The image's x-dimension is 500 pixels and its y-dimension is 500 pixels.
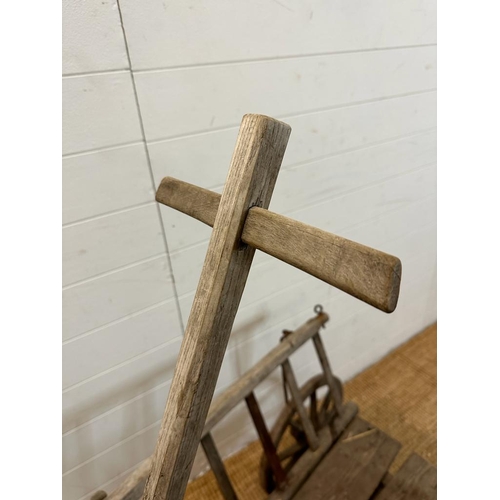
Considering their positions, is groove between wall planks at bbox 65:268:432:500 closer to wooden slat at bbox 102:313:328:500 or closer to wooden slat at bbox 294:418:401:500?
wooden slat at bbox 102:313:328:500

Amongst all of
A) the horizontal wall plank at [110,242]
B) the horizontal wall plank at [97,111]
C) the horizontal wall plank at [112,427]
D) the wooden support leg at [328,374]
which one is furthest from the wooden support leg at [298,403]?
the horizontal wall plank at [97,111]

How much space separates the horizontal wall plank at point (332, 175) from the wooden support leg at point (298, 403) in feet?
1.46

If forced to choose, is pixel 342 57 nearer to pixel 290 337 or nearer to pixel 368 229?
pixel 368 229

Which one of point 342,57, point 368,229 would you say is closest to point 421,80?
point 342,57

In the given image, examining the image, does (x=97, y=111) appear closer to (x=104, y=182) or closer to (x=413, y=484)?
(x=104, y=182)

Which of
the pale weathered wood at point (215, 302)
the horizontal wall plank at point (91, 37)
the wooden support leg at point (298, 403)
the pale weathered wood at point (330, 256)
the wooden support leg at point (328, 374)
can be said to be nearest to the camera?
the pale weathered wood at point (330, 256)

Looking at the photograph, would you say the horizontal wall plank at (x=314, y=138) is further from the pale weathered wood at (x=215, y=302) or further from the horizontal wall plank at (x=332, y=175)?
the pale weathered wood at (x=215, y=302)

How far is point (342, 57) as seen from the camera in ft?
3.48

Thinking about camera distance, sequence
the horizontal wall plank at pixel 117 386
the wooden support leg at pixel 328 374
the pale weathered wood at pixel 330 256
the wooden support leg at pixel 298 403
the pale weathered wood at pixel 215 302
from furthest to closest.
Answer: the wooden support leg at pixel 328 374, the wooden support leg at pixel 298 403, the horizontal wall plank at pixel 117 386, the pale weathered wood at pixel 215 302, the pale weathered wood at pixel 330 256

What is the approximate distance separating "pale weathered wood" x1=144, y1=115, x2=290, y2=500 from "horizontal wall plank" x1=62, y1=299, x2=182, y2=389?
0.50 m

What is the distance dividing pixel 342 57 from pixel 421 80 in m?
0.41

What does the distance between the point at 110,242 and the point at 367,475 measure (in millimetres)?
896

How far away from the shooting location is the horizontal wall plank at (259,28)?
30.1 inches
